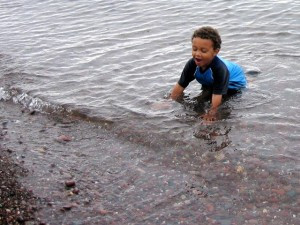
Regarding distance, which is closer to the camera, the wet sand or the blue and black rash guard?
the wet sand

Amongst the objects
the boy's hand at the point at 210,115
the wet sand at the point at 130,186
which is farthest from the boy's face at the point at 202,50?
the wet sand at the point at 130,186

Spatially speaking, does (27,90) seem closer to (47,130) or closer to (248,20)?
(47,130)

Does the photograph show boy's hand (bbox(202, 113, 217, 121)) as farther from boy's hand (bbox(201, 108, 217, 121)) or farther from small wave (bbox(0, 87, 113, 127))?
small wave (bbox(0, 87, 113, 127))

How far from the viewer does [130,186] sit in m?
4.67

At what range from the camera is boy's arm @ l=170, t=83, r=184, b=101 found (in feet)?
22.5

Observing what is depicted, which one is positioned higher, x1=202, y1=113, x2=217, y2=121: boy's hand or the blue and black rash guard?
the blue and black rash guard

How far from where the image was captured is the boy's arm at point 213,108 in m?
6.34

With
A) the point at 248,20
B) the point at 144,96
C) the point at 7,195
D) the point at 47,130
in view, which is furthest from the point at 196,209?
the point at 248,20

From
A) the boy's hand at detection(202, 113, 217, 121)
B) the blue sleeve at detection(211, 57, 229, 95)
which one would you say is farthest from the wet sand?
the blue sleeve at detection(211, 57, 229, 95)

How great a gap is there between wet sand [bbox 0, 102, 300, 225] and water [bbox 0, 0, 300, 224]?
14cm

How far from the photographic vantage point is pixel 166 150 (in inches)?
215

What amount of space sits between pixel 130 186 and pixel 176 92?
8.60 feet

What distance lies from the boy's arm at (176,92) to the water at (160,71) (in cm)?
17

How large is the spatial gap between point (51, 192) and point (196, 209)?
1.53 metres
